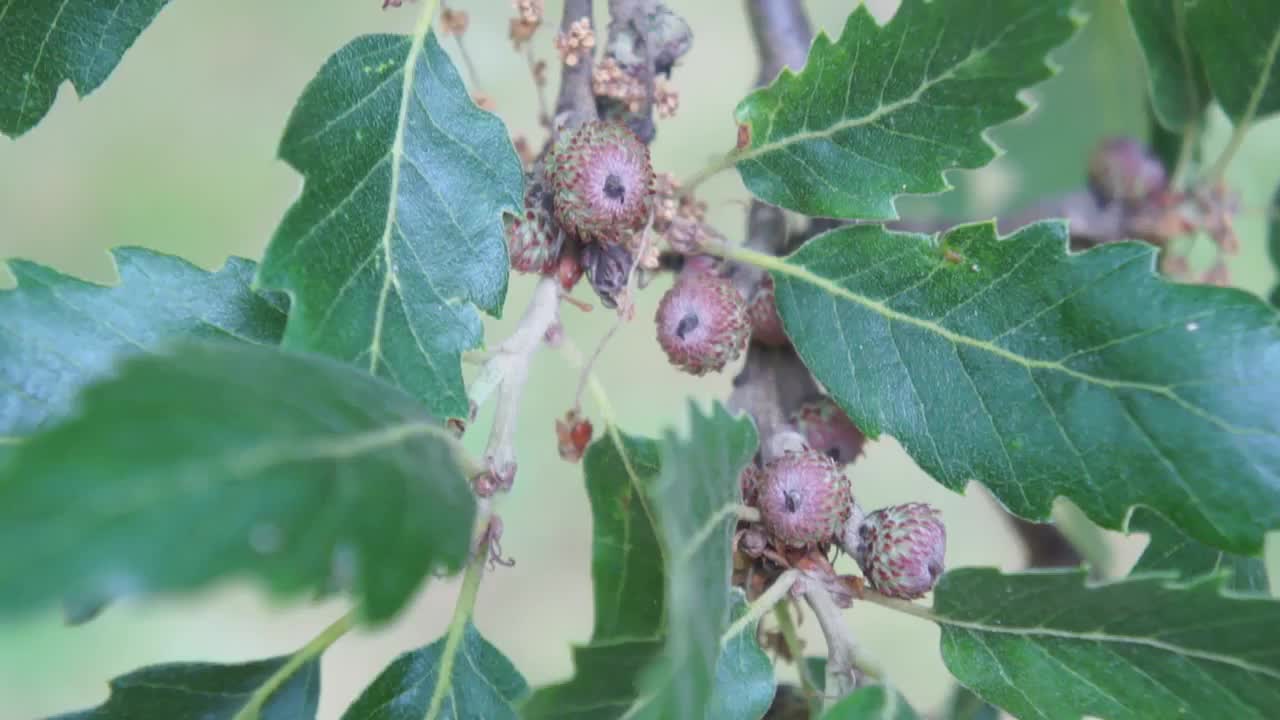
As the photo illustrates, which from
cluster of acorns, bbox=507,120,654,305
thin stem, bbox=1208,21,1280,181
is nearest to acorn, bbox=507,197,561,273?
cluster of acorns, bbox=507,120,654,305

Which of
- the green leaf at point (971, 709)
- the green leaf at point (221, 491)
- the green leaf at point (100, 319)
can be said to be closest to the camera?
the green leaf at point (221, 491)

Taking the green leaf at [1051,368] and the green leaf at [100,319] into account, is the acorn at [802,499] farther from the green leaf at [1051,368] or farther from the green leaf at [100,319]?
the green leaf at [100,319]

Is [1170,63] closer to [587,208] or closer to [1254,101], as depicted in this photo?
[1254,101]

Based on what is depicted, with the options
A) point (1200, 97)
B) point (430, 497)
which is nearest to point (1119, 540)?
point (1200, 97)

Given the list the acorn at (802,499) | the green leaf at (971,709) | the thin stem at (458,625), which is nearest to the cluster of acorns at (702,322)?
the acorn at (802,499)

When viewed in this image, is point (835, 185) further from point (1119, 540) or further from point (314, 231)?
point (1119, 540)

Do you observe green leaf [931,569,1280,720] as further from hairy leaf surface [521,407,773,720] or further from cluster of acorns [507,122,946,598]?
hairy leaf surface [521,407,773,720]
